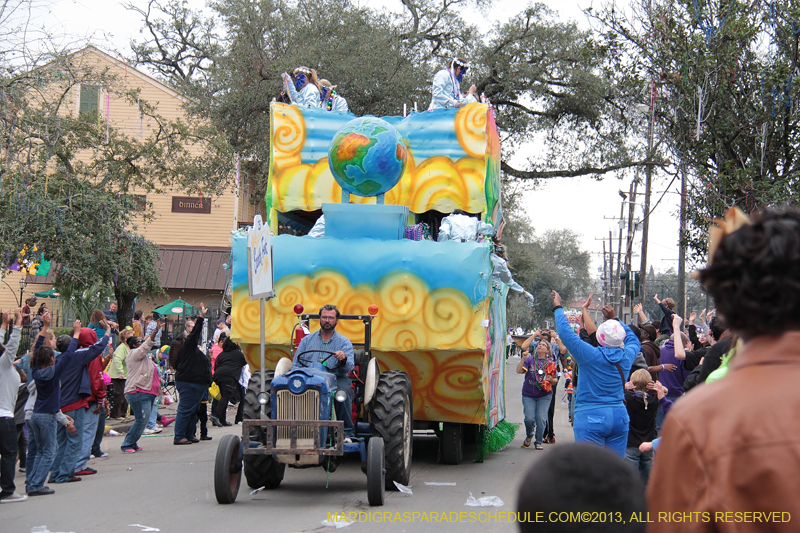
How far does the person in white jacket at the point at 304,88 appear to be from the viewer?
11.2m

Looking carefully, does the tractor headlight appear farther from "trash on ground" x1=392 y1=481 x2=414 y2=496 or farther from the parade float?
"trash on ground" x1=392 y1=481 x2=414 y2=496

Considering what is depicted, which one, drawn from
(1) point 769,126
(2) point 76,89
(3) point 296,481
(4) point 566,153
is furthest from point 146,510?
(2) point 76,89

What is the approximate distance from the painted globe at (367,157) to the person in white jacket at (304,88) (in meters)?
1.86

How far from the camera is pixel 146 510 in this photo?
7.54 meters

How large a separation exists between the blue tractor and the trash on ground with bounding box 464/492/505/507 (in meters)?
0.84

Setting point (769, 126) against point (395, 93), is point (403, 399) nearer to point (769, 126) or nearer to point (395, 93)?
point (769, 126)

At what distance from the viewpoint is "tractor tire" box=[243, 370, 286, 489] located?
26.0 ft

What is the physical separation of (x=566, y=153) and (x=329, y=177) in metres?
14.9

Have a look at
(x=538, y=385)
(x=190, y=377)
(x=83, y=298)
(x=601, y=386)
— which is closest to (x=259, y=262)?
(x=601, y=386)

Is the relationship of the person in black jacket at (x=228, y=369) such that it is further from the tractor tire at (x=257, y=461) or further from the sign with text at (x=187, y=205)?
the sign with text at (x=187, y=205)

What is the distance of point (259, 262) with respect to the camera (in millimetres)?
8016

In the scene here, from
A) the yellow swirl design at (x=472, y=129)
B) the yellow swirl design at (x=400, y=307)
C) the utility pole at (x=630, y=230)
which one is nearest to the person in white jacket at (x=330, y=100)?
the yellow swirl design at (x=472, y=129)

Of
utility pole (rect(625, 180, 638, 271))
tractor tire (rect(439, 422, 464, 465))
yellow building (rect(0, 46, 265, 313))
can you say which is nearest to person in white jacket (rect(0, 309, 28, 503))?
tractor tire (rect(439, 422, 464, 465))

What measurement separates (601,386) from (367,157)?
13.7 feet
